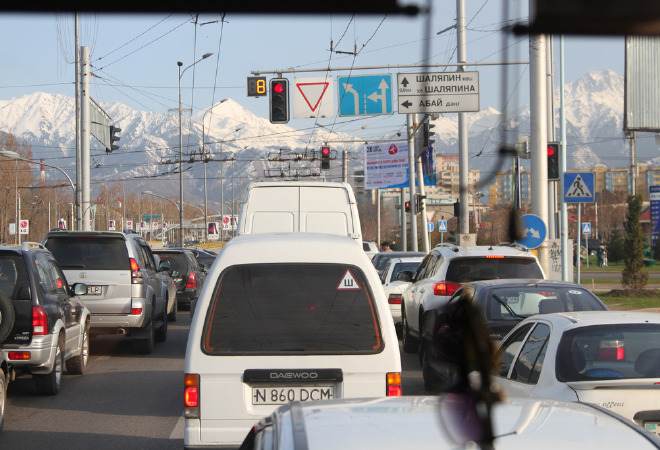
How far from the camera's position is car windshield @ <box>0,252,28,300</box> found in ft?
38.0

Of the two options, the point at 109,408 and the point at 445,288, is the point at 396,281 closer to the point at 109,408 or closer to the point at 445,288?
the point at 445,288

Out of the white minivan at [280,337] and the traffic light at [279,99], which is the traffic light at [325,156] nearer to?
the traffic light at [279,99]

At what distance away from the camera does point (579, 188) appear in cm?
1938

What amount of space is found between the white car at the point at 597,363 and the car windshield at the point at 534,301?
3.14 meters

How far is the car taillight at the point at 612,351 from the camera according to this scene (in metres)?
7.46

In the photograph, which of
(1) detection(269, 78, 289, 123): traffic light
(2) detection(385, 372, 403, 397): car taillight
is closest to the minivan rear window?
(2) detection(385, 372, 403, 397): car taillight

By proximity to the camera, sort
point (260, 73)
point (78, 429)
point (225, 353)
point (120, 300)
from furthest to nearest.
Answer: point (260, 73) → point (120, 300) → point (78, 429) → point (225, 353)

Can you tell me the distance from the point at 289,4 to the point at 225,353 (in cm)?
476

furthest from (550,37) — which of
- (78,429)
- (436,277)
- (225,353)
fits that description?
(436,277)

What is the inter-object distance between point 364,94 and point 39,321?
18.9 meters

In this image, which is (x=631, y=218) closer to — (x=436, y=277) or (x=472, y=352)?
(x=436, y=277)

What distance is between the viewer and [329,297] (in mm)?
7102

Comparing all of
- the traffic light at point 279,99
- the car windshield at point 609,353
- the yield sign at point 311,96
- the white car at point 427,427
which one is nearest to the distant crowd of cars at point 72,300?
the car windshield at point 609,353

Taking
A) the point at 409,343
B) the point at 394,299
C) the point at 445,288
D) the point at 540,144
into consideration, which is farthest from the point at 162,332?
the point at 540,144
